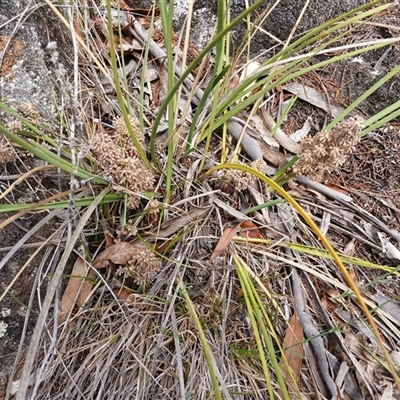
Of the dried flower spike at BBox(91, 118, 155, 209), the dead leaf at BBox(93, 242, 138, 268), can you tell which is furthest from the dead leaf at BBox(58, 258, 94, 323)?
the dried flower spike at BBox(91, 118, 155, 209)

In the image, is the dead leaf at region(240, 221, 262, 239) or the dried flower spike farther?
the dead leaf at region(240, 221, 262, 239)

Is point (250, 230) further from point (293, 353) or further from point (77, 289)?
point (77, 289)

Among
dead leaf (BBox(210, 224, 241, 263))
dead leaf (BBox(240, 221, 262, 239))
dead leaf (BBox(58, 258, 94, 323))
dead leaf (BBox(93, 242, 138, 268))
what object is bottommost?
dead leaf (BBox(58, 258, 94, 323))

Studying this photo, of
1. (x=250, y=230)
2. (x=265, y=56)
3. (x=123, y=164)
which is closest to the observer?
(x=123, y=164)

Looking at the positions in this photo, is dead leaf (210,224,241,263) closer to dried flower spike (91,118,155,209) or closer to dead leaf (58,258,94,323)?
dried flower spike (91,118,155,209)

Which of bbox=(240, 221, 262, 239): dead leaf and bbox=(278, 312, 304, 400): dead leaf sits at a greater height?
bbox=(240, 221, 262, 239): dead leaf

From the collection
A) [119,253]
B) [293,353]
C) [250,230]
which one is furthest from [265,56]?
[293,353]

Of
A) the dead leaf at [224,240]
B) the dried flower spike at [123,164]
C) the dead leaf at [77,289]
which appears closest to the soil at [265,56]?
the dead leaf at [77,289]
